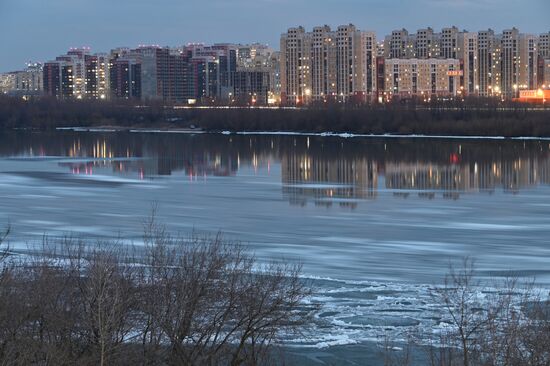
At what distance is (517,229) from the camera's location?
39.7 ft

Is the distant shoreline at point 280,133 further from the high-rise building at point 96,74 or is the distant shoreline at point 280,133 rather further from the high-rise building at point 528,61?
the high-rise building at point 96,74

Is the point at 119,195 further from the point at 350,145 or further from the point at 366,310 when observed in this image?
the point at 350,145

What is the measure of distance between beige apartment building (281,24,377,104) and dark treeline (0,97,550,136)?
55.6 ft

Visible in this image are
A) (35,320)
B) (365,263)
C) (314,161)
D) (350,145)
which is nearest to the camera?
(35,320)

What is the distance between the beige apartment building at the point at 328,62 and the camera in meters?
64.9

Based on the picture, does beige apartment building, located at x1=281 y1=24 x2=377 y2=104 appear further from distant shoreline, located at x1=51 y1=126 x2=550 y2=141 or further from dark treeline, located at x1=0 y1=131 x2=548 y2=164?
dark treeline, located at x1=0 y1=131 x2=548 y2=164

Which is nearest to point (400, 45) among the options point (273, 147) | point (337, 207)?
point (273, 147)

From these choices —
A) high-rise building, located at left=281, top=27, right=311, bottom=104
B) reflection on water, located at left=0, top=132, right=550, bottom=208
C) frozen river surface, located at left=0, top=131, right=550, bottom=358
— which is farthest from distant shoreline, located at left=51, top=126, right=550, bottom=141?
high-rise building, located at left=281, top=27, right=311, bottom=104

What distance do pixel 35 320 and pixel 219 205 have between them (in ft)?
31.1

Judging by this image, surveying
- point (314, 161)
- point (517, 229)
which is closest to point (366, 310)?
point (517, 229)

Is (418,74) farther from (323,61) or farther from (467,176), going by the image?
(467,176)

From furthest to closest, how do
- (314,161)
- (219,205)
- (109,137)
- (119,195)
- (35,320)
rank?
(109,137)
(314,161)
(119,195)
(219,205)
(35,320)

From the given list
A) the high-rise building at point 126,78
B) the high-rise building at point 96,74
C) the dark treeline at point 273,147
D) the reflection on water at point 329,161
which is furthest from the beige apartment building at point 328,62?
the reflection on water at point 329,161

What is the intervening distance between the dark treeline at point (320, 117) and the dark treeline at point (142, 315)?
28.4 m
